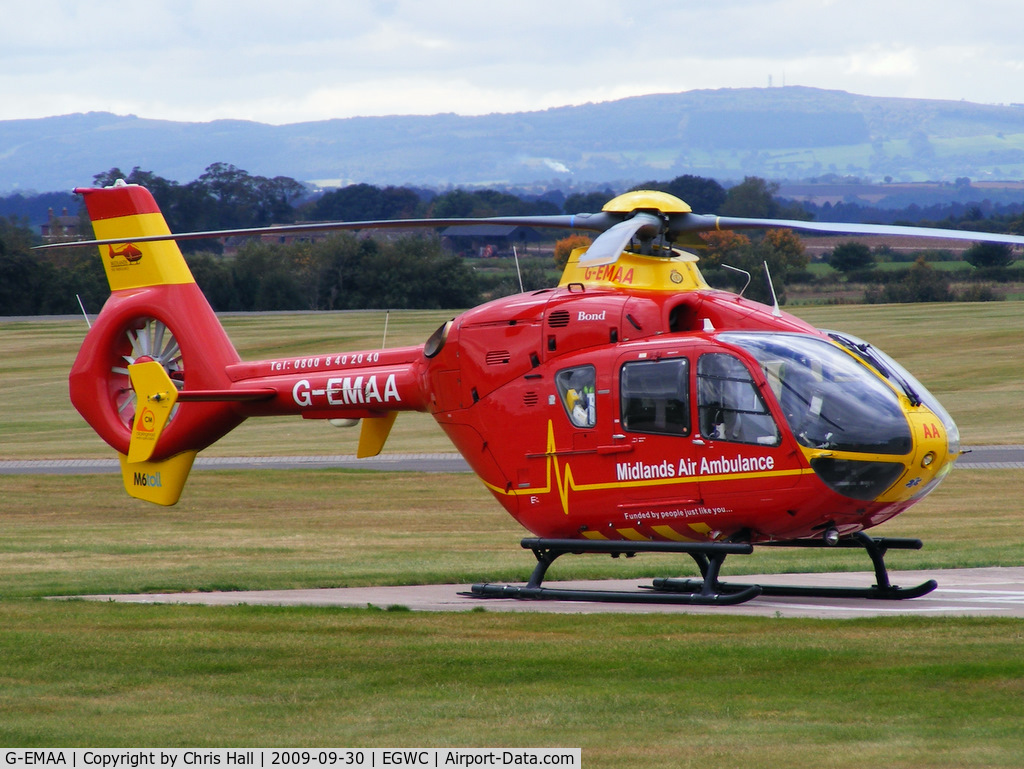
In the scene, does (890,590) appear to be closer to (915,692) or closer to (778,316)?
(778,316)

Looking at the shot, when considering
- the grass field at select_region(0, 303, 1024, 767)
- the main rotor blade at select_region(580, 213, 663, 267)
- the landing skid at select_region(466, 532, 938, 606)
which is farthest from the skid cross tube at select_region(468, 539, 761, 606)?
the main rotor blade at select_region(580, 213, 663, 267)

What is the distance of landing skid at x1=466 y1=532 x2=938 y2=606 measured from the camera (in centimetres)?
1138

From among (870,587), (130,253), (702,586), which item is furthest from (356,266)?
(702,586)

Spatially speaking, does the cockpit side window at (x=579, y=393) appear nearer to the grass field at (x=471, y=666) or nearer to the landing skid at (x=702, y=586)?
the landing skid at (x=702, y=586)

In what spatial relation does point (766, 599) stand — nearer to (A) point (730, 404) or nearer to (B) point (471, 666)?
(A) point (730, 404)

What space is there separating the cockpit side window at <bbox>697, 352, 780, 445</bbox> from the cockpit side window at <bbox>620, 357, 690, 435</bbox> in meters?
0.16

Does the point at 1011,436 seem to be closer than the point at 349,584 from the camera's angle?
No

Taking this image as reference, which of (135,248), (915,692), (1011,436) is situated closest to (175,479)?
(135,248)

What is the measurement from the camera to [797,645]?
9203 mm

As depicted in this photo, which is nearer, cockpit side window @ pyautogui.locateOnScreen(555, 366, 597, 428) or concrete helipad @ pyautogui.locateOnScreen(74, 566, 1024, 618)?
concrete helipad @ pyautogui.locateOnScreen(74, 566, 1024, 618)

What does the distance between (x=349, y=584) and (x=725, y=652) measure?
6.01m

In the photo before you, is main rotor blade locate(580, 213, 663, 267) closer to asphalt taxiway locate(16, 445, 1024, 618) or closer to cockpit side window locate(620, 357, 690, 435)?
cockpit side window locate(620, 357, 690, 435)

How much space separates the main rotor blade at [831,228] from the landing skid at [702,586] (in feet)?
9.21

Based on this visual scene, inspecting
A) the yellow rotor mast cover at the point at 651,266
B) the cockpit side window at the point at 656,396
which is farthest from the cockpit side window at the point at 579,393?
the yellow rotor mast cover at the point at 651,266
